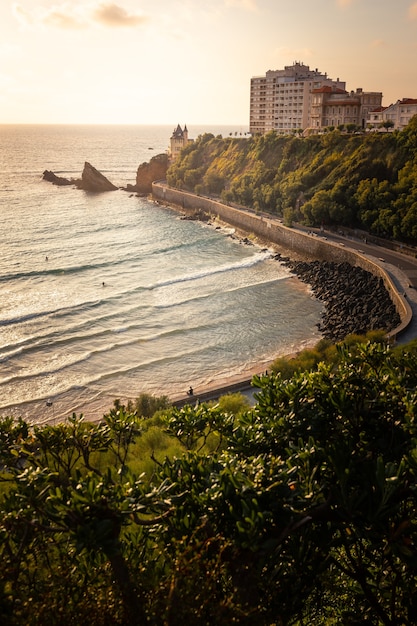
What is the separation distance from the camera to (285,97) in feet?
367

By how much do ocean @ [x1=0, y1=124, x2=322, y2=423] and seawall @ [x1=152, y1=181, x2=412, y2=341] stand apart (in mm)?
2822

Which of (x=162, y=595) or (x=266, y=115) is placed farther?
(x=266, y=115)

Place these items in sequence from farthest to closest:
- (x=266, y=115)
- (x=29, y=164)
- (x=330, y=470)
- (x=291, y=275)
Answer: (x=29, y=164), (x=266, y=115), (x=291, y=275), (x=330, y=470)

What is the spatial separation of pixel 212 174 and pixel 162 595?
8664 cm

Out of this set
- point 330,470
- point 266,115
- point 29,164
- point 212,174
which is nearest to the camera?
point 330,470

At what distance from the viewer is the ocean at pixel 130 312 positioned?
29.2 metres

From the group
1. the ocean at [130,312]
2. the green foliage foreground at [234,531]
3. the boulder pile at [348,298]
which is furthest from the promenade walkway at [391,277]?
the green foliage foreground at [234,531]

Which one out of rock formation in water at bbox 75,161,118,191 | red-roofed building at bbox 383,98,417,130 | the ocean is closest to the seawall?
the ocean

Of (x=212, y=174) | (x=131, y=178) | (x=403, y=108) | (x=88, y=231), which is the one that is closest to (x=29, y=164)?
(x=131, y=178)

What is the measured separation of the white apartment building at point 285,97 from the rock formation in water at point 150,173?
20.4 metres

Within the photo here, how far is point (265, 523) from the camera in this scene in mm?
6891

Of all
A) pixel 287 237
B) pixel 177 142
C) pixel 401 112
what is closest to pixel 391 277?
pixel 287 237

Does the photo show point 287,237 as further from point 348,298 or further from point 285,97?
point 285,97

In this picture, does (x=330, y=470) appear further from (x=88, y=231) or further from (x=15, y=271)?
(x=88, y=231)
